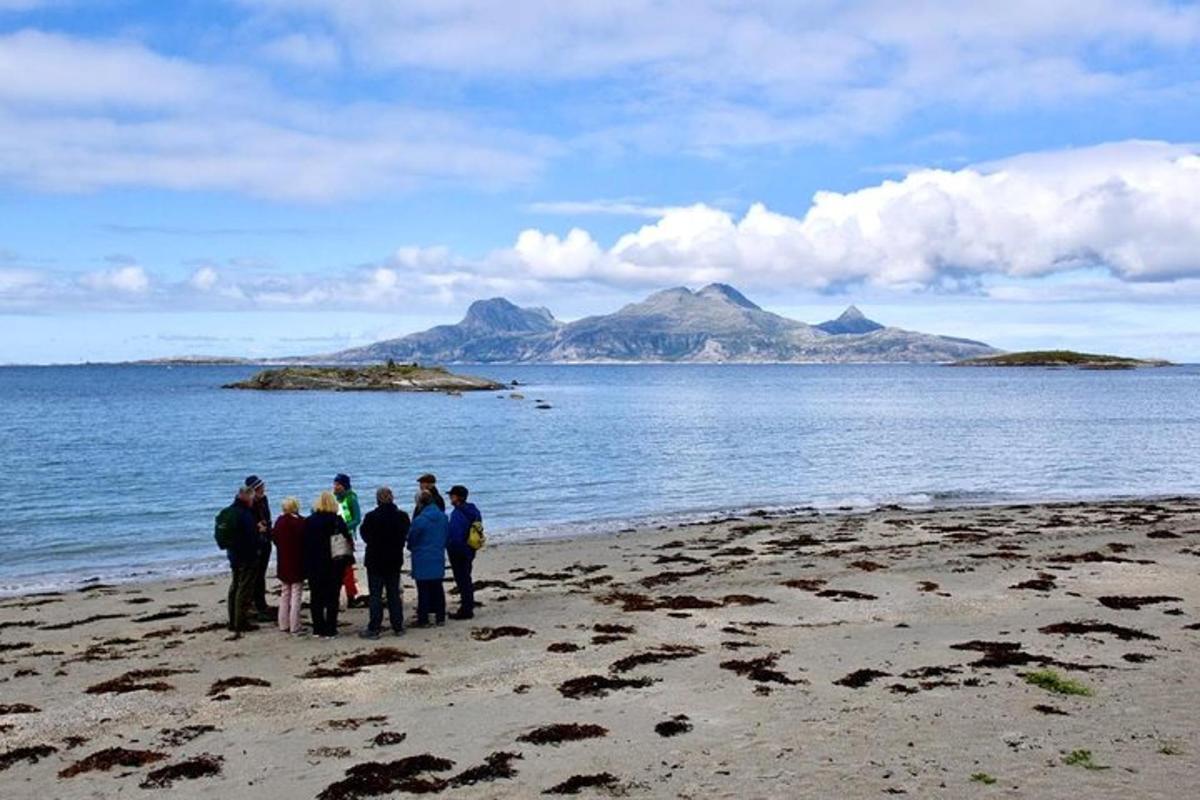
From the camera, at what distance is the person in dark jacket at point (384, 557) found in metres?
18.4

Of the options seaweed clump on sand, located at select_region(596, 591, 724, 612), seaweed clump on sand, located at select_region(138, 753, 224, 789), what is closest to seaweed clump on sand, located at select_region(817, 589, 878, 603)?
seaweed clump on sand, located at select_region(596, 591, 724, 612)

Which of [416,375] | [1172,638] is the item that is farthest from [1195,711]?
[416,375]

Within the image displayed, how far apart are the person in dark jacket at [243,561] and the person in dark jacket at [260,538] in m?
0.15

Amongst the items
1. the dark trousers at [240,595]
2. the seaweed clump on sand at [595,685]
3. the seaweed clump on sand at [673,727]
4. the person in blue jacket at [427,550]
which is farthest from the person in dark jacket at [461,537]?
the seaweed clump on sand at [673,727]

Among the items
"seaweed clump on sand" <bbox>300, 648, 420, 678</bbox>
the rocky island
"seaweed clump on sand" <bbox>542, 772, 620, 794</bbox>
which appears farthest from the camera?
the rocky island

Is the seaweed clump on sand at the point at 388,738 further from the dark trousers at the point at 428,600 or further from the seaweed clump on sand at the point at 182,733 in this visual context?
the dark trousers at the point at 428,600

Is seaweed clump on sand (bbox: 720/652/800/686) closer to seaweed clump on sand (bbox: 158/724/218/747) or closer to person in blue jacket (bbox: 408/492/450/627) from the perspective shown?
person in blue jacket (bbox: 408/492/450/627)

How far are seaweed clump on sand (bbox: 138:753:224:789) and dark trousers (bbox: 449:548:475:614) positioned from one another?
793cm

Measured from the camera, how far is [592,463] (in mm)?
62812

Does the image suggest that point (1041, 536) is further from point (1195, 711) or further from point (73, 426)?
point (73, 426)

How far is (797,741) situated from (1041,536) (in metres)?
22.3

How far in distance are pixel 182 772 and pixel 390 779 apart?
2.61 m

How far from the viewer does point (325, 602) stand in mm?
18672

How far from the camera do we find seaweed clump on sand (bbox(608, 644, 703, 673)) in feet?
52.8
